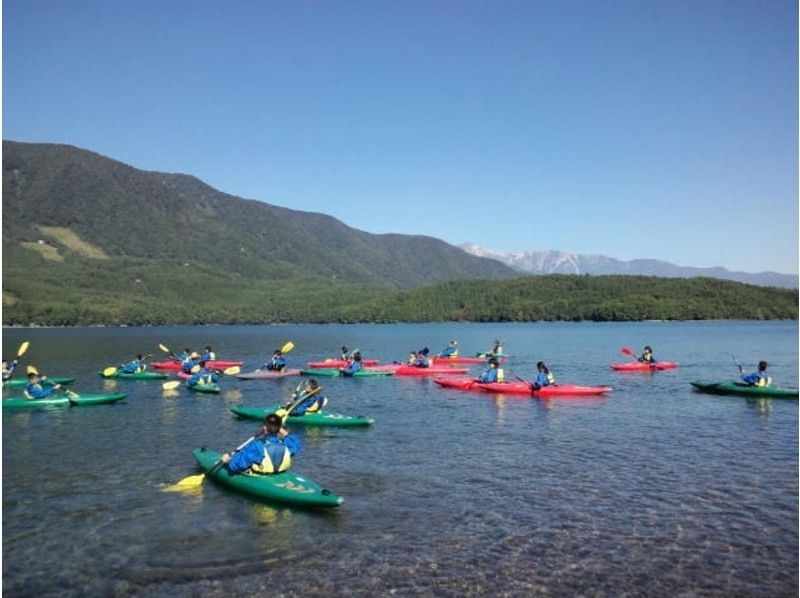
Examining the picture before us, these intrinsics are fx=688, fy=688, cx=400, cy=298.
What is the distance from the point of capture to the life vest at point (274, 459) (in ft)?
55.1

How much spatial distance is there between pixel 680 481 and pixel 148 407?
24954 millimetres

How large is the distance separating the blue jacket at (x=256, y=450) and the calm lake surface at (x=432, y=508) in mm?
840

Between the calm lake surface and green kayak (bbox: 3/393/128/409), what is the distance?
689 mm

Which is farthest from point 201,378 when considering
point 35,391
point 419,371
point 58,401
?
point 419,371

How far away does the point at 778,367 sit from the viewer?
5550 centimetres

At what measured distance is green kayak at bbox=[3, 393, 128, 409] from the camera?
31.7 metres

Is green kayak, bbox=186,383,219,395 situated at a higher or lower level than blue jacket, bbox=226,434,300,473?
lower

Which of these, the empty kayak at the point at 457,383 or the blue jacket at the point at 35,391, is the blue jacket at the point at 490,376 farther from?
the blue jacket at the point at 35,391

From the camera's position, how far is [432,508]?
639 inches

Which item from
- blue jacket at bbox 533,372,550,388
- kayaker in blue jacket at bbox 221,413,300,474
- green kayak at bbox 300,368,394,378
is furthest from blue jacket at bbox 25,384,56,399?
blue jacket at bbox 533,372,550,388

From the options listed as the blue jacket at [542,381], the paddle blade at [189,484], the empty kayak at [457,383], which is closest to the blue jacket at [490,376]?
the empty kayak at [457,383]

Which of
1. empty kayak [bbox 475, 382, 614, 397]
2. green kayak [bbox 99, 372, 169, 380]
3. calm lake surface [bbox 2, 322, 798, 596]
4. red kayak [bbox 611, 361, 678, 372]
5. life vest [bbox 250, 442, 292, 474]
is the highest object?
red kayak [bbox 611, 361, 678, 372]

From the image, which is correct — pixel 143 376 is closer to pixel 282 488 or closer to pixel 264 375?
pixel 264 375

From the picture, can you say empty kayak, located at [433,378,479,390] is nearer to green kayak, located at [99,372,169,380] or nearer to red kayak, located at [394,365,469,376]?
red kayak, located at [394,365,469,376]
